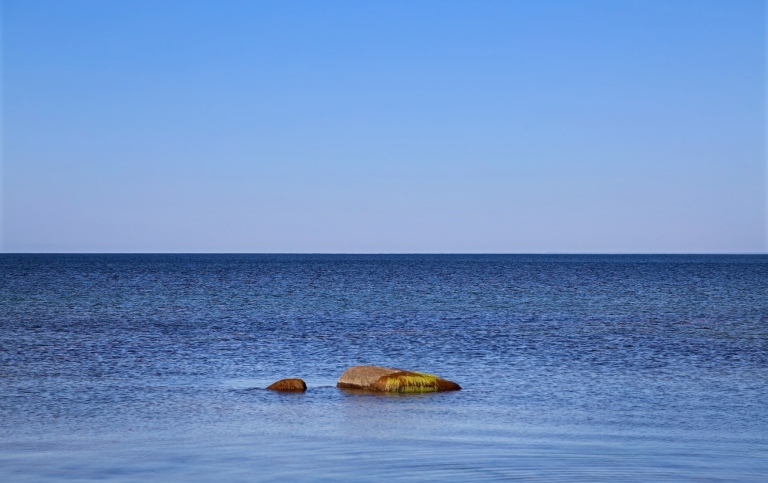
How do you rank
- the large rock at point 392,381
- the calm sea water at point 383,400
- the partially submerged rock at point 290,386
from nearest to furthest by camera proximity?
the calm sea water at point 383,400
the partially submerged rock at point 290,386
the large rock at point 392,381

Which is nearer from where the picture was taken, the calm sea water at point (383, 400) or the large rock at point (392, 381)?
the calm sea water at point (383, 400)

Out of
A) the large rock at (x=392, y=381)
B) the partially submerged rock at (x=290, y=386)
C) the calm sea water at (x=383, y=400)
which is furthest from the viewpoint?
the large rock at (x=392, y=381)

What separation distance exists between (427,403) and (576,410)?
388 centimetres

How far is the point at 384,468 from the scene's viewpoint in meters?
16.0

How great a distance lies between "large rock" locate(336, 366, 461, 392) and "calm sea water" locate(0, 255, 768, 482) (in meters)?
0.65

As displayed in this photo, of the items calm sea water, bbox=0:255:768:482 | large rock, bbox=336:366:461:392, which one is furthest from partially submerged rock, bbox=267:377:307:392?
large rock, bbox=336:366:461:392

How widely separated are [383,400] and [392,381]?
1.56 metres

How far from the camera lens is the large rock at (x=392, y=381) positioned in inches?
1018

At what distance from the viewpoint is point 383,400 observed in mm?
24469

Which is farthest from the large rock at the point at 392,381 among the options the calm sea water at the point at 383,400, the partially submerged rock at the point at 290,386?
the partially submerged rock at the point at 290,386

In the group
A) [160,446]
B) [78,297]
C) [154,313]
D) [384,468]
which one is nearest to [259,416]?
[160,446]

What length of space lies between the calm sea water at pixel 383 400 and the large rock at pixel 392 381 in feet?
2.13

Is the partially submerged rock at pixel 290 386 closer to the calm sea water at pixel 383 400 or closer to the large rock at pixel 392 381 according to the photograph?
the calm sea water at pixel 383 400

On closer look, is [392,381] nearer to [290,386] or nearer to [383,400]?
[383,400]
